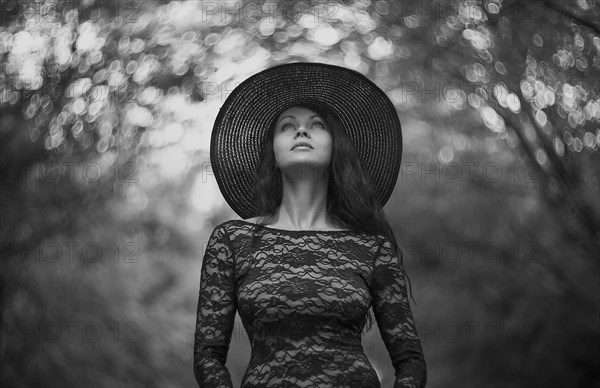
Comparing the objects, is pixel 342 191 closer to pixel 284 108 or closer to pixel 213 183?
pixel 284 108

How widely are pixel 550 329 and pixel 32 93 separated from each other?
4282 mm

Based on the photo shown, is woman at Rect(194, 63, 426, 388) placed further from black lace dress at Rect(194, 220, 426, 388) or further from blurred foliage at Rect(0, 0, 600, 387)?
blurred foliage at Rect(0, 0, 600, 387)

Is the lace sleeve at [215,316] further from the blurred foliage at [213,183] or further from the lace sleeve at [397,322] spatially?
the blurred foliage at [213,183]

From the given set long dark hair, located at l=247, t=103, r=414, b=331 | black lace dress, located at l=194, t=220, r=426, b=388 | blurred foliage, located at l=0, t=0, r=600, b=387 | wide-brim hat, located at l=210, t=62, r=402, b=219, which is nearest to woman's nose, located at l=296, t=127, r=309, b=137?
long dark hair, located at l=247, t=103, r=414, b=331

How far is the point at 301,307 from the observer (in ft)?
8.55

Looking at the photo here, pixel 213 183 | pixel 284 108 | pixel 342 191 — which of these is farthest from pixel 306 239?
pixel 213 183

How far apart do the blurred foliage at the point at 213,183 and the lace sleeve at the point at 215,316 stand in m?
3.30

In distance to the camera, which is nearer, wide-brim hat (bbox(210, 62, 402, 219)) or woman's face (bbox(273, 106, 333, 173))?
woman's face (bbox(273, 106, 333, 173))

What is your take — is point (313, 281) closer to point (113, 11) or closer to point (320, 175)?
point (320, 175)

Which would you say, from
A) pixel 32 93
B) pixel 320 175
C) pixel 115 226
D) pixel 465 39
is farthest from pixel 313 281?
pixel 115 226

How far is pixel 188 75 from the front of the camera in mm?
7141

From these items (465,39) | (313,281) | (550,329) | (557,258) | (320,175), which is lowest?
(550,329)

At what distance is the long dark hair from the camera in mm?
3012

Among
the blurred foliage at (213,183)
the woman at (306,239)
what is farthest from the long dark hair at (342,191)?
the blurred foliage at (213,183)
